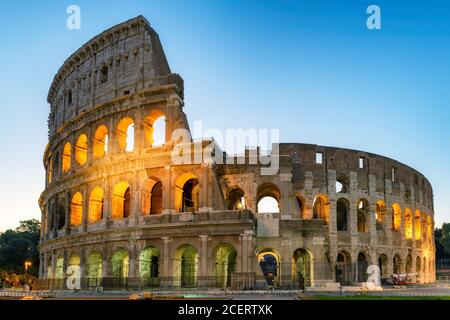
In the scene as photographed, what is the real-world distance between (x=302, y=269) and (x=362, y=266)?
15.4ft

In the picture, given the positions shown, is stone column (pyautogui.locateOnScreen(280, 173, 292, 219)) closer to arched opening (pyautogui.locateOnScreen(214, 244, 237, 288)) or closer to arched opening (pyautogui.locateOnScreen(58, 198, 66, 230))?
arched opening (pyautogui.locateOnScreen(214, 244, 237, 288))

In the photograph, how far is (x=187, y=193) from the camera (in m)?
35.1

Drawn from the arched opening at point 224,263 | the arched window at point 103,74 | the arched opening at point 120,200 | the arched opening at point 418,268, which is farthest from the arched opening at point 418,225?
the arched window at point 103,74

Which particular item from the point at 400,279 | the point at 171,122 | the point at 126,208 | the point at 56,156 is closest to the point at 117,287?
the point at 126,208

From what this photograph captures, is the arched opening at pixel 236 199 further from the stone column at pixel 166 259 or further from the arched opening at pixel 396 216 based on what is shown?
the arched opening at pixel 396 216

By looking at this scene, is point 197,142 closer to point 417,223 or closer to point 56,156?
point 56,156

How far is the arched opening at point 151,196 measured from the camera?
105 ft

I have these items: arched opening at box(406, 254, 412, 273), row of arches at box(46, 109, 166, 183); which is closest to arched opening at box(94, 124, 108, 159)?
row of arches at box(46, 109, 166, 183)

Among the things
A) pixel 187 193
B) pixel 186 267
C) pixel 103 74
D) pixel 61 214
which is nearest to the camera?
pixel 186 267

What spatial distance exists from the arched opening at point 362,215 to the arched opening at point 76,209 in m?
20.5

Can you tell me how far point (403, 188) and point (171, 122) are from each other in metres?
21.7

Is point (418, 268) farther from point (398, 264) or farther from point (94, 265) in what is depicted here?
point (94, 265)

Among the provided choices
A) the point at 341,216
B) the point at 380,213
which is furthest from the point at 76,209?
the point at 380,213
